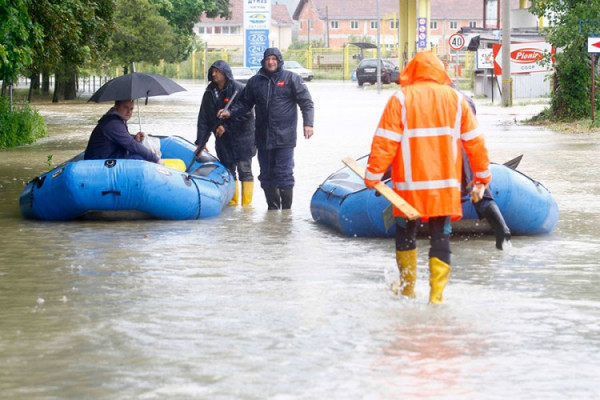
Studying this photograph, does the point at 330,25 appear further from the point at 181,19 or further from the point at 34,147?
the point at 34,147

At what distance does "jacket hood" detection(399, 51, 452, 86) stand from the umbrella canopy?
5.16 metres

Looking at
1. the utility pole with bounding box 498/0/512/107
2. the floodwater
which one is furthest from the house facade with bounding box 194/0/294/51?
the floodwater

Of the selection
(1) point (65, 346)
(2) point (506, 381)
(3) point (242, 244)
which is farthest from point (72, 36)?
(2) point (506, 381)

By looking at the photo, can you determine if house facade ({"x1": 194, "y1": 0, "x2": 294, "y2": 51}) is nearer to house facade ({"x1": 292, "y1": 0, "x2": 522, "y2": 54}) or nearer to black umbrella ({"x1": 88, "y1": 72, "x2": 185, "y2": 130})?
house facade ({"x1": 292, "y1": 0, "x2": 522, "y2": 54})

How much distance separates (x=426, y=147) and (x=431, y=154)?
0.18 ft

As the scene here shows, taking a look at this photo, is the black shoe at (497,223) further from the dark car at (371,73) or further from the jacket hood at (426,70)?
the dark car at (371,73)

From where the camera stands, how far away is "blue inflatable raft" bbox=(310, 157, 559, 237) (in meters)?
11.3

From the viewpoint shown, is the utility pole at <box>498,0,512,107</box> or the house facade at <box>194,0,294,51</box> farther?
the house facade at <box>194,0,294,51</box>

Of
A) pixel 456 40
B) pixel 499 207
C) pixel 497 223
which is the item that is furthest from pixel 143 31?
pixel 497 223

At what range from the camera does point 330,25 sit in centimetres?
13925

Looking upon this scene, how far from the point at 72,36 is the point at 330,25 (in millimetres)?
119169

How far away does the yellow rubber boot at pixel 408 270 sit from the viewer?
27.2 feet

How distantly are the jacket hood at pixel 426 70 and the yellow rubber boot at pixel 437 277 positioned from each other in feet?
3.81

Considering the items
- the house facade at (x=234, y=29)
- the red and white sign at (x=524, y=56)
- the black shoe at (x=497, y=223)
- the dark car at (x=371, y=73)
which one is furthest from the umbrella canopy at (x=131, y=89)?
the house facade at (x=234, y=29)
